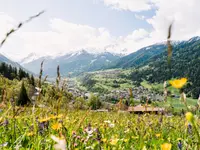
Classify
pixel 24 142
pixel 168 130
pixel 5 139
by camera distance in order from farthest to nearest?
pixel 168 130 < pixel 24 142 < pixel 5 139

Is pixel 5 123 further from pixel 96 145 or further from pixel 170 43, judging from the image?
pixel 170 43

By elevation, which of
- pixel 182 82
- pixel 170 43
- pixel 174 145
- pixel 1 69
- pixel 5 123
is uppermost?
pixel 1 69

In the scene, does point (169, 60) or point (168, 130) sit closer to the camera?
point (169, 60)

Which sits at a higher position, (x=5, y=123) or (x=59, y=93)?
(x=59, y=93)

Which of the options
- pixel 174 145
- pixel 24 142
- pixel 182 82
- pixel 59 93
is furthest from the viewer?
pixel 174 145

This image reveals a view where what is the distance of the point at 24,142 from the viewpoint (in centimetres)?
355

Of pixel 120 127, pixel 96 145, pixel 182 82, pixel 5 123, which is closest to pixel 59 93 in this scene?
pixel 182 82

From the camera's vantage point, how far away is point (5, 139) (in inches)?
127

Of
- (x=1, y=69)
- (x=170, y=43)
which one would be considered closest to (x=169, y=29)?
(x=170, y=43)

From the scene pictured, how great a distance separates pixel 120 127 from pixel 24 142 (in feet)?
8.18

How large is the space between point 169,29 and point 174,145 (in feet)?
10.2

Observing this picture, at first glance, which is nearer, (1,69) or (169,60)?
(169,60)

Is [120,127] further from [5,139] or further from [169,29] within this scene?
[169,29]

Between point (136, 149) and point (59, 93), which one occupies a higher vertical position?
point (59, 93)
